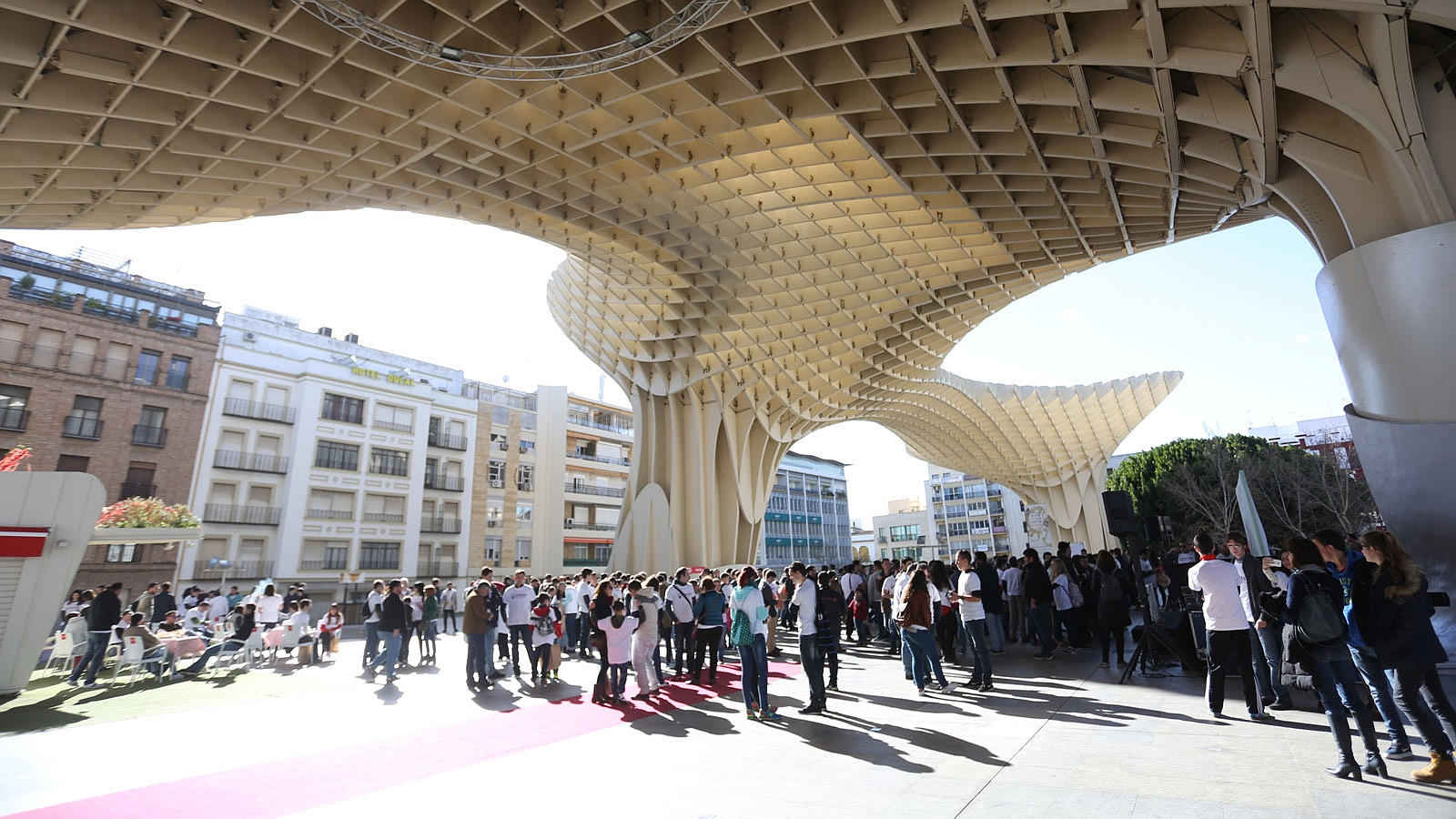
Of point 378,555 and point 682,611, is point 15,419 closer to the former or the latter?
point 378,555

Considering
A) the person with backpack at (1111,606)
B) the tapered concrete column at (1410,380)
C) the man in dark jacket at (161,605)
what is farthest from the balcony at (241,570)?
the tapered concrete column at (1410,380)

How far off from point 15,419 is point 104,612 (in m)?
23.9

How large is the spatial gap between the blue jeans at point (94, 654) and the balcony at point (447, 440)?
2841cm

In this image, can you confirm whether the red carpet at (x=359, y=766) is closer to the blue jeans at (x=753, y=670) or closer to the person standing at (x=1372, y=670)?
the blue jeans at (x=753, y=670)

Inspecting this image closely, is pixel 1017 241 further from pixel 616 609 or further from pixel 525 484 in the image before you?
pixel 525 484

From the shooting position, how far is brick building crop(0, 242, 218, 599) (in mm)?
27844

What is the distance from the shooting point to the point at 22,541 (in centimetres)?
1064

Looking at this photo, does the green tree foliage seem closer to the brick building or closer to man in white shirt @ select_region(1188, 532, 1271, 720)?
man in white shirt @ select_region(1188, 532, 1271, 720)

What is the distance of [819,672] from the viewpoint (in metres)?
8.39

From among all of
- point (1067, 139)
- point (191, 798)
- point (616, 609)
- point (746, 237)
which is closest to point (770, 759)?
point (616, 609)

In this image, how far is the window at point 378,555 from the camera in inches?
1407

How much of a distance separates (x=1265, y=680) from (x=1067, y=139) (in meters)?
9.88

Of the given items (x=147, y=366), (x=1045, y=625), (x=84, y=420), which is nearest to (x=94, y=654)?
(x=1045, y=625)

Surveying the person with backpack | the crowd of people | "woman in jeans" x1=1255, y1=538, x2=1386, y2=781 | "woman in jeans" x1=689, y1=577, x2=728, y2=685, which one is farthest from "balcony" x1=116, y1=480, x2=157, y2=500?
"woman in jeans" x1=1255, y1=538, x2=1386, y2=781
